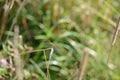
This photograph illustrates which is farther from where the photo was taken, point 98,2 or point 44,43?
point 98,2

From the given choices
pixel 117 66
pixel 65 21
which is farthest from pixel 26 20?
pixel 117 66

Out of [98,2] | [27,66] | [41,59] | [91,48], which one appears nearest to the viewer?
[27,66]

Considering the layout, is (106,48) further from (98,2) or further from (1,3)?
(1,3)

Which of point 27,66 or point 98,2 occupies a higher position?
point 98,2

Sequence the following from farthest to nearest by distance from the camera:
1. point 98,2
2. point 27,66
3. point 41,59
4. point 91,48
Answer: point 98,2, point 91,48, point 41,59, point 27,66

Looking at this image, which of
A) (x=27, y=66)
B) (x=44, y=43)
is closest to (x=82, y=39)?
(x=44, y=43)

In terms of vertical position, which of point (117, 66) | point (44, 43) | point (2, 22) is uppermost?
point (2, 22)
